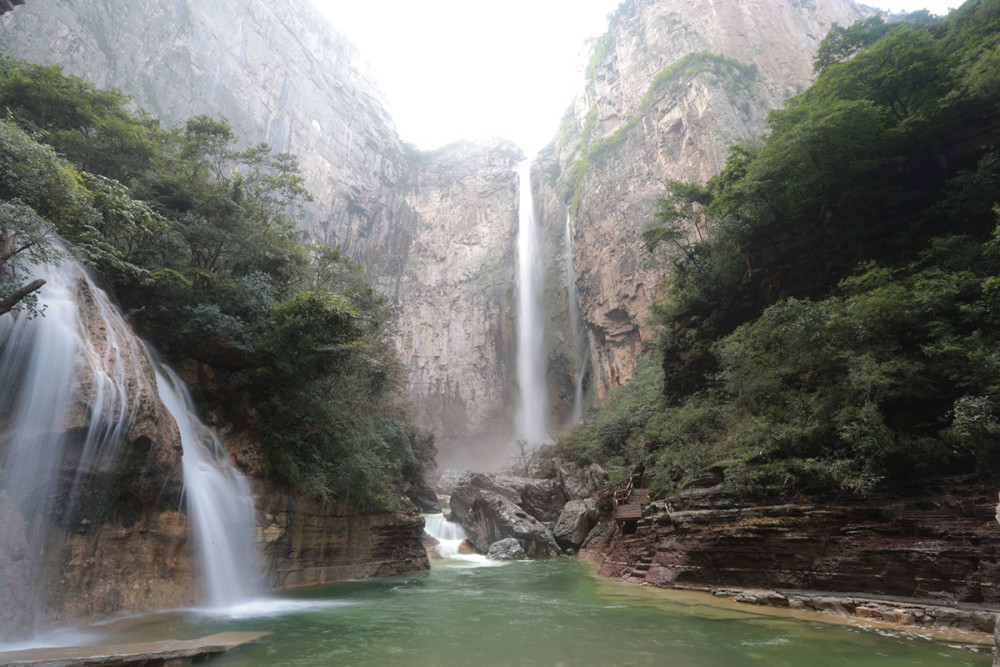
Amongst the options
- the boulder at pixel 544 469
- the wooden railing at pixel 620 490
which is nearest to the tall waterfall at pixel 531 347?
the boulder at pixel 544 469

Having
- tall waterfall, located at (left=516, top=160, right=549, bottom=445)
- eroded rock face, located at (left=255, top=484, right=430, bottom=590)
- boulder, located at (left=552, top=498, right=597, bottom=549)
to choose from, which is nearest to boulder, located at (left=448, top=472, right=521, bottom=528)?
boulder, located at (left=552, top=498, right=597, bottom=549)

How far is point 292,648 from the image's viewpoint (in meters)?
5.80

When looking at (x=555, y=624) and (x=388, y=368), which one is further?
(x=388, y=368)

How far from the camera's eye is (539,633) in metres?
6.43

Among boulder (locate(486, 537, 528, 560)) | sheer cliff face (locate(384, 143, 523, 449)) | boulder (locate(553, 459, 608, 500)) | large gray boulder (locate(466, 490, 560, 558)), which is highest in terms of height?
sheer cliff face (locate(384, 143, 523, 449))

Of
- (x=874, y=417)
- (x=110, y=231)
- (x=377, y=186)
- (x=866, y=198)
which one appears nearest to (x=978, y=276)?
(x=874, y=417)

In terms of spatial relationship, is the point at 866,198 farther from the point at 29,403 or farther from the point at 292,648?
the point at 29,403

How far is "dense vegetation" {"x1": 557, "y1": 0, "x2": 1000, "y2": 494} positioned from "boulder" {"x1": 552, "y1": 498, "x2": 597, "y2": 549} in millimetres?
5006

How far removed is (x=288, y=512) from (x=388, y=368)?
6.80 m

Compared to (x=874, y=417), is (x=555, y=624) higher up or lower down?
lower down

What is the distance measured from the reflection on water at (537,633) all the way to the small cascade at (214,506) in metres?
0.73

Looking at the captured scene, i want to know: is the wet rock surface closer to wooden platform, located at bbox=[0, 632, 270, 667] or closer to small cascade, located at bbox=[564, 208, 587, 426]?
wooden platform, located at bbox=[0, 632, 270, 667]

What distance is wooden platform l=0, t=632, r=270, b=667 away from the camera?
4516 mm

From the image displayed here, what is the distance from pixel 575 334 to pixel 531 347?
4.28 meters
